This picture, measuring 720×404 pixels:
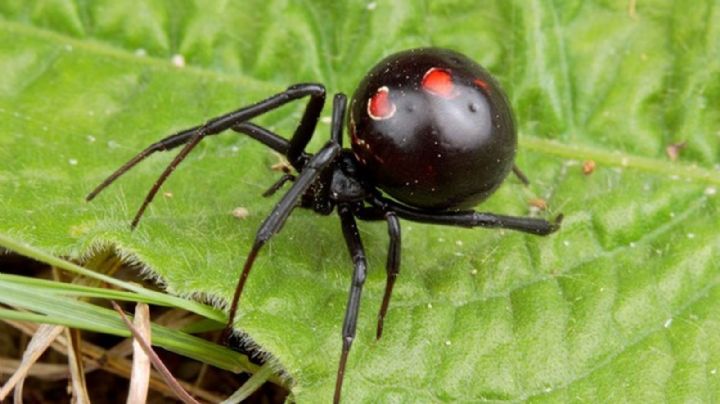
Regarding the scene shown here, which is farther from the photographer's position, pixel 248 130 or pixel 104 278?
pixel 248 130

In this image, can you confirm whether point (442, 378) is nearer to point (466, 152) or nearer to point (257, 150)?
point (466, 152)

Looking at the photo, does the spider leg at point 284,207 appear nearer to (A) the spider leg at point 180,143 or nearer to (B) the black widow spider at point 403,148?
(B) the black widow spider at point 403,148

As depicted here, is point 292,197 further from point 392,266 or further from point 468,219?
point 468,219

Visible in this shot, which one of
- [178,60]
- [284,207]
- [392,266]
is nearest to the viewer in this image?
[284,207]

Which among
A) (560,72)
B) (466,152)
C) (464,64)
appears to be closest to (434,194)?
(466,152)


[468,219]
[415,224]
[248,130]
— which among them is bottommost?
[415,224]

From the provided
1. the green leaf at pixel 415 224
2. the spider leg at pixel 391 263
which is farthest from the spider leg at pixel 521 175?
the spider leg at pixel 391 263

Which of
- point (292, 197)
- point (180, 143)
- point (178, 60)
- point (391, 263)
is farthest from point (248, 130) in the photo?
point (178, 60)
